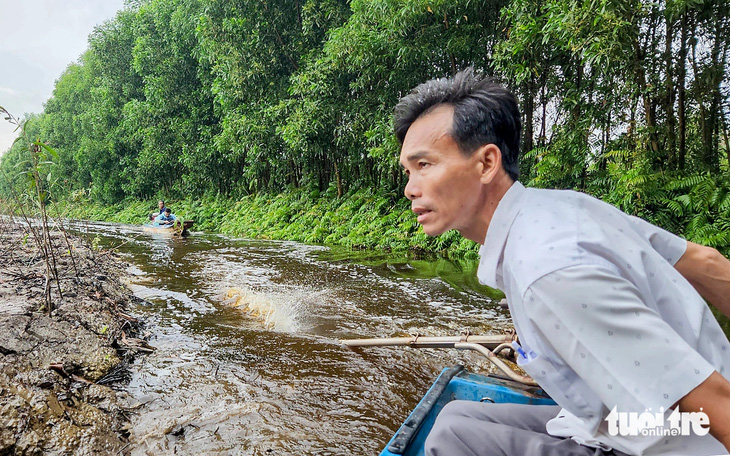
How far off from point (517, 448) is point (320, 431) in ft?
5.60

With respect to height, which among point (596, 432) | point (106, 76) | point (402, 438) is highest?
point (106, 76)

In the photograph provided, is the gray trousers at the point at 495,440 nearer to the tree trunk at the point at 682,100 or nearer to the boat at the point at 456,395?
the boat at the point at 456,395

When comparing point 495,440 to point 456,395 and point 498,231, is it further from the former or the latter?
point 456,395

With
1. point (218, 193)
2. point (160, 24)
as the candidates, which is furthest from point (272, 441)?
point (160, 24)

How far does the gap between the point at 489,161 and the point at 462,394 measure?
4.86ft

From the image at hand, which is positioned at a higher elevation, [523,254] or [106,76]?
[106,76]

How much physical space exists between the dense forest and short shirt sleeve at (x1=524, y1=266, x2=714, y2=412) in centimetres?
194

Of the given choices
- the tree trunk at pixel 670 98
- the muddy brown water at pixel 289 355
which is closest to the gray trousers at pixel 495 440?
the muddy brown water at pixel 289 355

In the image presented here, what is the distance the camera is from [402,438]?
5.53ft

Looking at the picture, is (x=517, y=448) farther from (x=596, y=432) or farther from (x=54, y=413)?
(x=54, y=413)

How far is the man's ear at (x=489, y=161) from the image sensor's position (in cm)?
120

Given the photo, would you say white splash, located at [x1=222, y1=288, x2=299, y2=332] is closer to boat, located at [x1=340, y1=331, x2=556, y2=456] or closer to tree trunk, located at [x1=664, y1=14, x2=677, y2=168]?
boat, located at [x1=340, y1=331, x2=556, y2=456]

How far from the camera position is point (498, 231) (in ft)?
3.80

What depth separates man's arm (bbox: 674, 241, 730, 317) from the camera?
1358 millimetres
